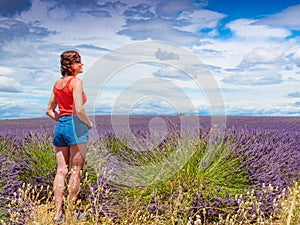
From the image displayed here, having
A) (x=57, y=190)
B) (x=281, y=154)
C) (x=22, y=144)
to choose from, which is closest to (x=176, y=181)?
(x=57, y=190)

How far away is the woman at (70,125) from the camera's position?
400cm

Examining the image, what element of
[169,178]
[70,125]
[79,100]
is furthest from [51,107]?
[169,178]

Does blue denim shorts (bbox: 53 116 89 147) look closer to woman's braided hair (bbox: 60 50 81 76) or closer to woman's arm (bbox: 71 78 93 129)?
woman's arm (bbox: 71 78 93 129)

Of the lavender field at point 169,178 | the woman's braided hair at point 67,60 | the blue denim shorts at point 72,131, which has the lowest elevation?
the lavender field at point 169,178

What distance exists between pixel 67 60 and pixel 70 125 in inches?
27.1

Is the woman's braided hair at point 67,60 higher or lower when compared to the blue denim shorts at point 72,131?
higher

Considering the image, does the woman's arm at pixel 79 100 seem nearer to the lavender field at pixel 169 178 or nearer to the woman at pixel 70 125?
the woman at pixel 70 125

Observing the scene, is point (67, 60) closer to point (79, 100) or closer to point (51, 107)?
point (79, 100)

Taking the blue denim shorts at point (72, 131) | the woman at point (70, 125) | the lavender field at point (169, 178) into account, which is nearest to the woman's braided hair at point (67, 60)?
the woman at point (70, 125)

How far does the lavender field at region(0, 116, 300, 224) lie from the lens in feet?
12.7

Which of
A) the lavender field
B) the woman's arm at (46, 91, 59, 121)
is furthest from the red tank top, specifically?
the lavender field

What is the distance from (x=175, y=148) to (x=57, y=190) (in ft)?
4.81

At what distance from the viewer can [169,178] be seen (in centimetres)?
426

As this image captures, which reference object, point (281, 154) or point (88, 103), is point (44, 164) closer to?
point (88, 103)
